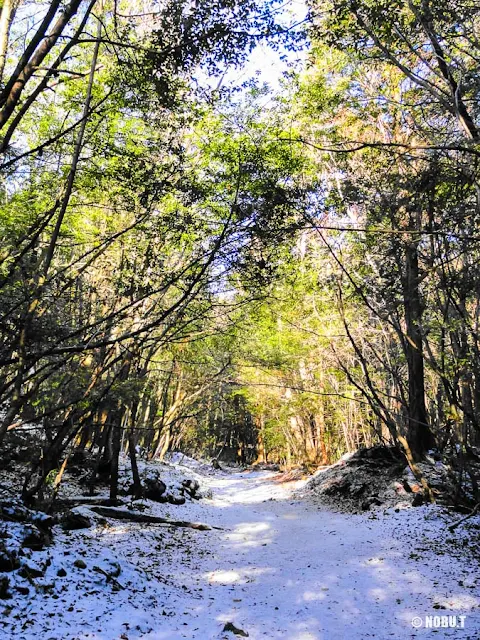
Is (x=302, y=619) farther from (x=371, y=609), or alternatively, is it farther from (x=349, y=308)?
(x=349, y=308)

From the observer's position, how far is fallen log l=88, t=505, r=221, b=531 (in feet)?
28.8

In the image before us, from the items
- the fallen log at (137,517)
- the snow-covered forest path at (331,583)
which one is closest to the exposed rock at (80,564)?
the snow-covered forest path at (331,583)

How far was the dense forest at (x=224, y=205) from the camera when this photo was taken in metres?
5.30

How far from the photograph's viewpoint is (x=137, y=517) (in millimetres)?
9086

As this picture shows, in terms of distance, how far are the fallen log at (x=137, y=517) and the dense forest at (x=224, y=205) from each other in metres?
1.24

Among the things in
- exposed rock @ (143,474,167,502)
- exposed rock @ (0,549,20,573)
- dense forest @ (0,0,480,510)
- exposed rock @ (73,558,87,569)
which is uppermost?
dense forest @ (0,0,480,510)

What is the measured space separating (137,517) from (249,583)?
4126 mm

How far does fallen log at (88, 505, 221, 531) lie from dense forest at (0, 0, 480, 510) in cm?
124

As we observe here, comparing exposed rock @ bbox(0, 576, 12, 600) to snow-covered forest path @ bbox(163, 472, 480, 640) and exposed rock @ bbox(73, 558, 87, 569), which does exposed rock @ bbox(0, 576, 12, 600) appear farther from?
snow-covered forest path @ bbox(163, 472, 480, 640)

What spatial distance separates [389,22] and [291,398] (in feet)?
50.9

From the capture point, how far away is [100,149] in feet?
21.9

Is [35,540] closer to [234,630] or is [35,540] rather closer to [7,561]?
[7,561]

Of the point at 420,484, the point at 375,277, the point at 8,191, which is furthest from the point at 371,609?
the point at 8,191

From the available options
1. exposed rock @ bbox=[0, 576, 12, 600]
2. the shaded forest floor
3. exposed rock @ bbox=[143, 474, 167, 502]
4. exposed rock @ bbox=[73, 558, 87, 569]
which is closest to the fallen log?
the shaded forest floor
